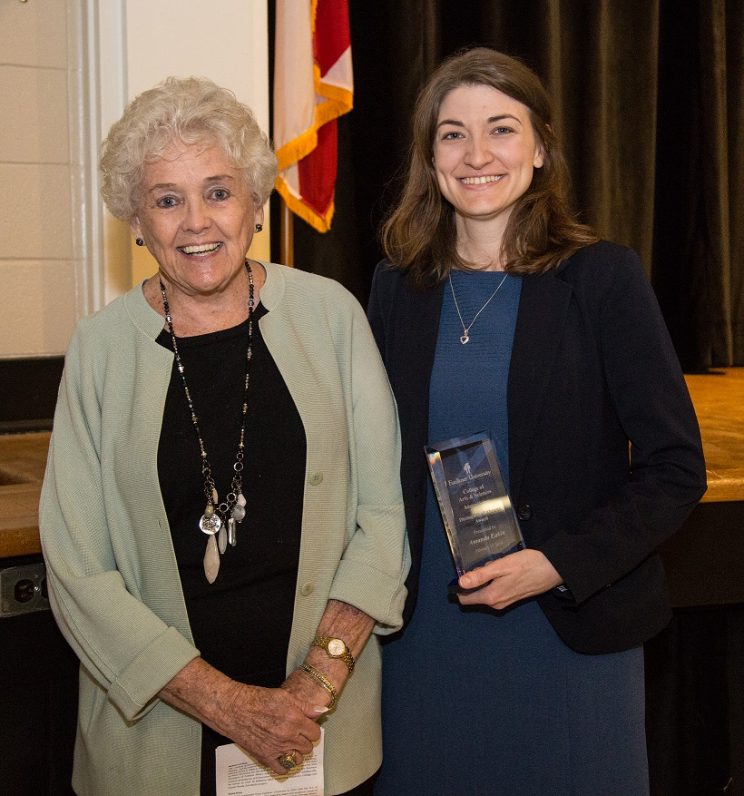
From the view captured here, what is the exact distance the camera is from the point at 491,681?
1833 mm

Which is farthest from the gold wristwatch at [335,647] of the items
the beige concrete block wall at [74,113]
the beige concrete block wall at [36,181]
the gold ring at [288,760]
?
the beige concrete block wall at [36,181]

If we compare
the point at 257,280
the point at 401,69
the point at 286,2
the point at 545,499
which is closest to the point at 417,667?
the point at 545,499

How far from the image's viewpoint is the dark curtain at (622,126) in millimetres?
3959

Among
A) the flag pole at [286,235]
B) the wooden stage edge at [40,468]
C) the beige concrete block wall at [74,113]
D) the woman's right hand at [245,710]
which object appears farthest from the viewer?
the flag pole at [286,235]

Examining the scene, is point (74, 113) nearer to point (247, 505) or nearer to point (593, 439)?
point (247, 505)

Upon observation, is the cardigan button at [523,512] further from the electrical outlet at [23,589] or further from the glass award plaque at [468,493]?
the electrical outlet at [23,589]

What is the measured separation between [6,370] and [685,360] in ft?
9.72

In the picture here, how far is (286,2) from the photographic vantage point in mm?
3361

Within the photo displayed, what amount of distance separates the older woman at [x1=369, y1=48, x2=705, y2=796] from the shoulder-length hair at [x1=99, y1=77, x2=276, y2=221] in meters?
A: 0.41

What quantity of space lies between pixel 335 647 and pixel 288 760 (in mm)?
181

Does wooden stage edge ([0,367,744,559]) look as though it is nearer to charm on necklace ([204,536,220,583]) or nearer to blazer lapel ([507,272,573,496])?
charm on necklace ([204,536,220,583])

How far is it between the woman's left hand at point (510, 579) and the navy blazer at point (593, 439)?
26 mm

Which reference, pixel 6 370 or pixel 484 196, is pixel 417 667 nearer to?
pixel 484 196

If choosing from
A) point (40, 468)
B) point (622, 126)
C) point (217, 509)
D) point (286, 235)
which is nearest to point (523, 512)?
point (217, 509)
